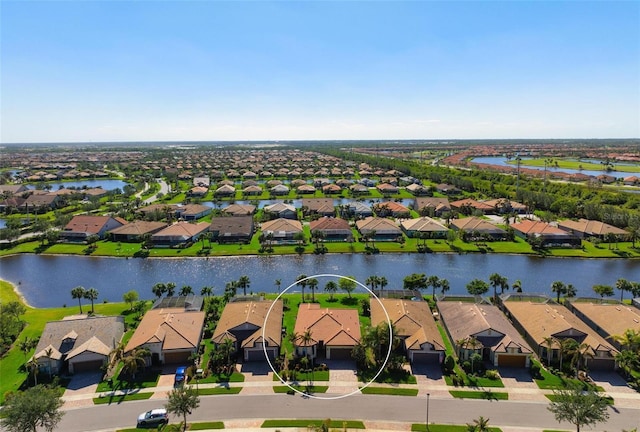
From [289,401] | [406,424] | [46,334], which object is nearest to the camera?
[406,424]

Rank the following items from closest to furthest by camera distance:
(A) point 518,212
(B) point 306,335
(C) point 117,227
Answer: (B) point 306,335 → (C) point 117,227 → (A) point 518,212

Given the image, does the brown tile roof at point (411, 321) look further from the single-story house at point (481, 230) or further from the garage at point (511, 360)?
the single-story house at point (481, 230)

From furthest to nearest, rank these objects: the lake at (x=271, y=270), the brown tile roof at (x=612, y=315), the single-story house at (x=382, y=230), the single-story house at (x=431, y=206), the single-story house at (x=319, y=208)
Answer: the single-story house at (x=319, y=208)
the single-story house at (x=431, y=206)
the single-story house at (x=382, y=230)
the lake at (x=271, y=270)
the brown tile roof at (x=612, y=315)

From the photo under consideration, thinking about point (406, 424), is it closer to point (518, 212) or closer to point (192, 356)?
point (192, 356)

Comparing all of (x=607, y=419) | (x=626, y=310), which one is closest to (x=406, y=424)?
(x=607, y=419)

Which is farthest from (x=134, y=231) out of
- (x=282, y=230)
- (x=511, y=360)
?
(x=511, y=360)

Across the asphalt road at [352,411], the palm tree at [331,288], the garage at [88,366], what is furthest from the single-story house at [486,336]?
the garage at [88,366]
